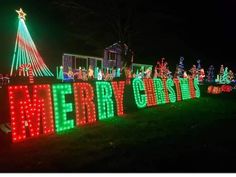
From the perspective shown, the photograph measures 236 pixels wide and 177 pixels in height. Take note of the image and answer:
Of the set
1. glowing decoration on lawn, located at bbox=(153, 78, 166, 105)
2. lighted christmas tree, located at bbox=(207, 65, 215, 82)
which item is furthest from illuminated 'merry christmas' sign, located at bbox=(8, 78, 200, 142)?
lighted christmas tree, located at bbox=(207, 65, 215, 82)

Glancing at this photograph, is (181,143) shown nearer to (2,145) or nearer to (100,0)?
(2,145)

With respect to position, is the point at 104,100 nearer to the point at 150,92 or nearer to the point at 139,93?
the point at 139,93

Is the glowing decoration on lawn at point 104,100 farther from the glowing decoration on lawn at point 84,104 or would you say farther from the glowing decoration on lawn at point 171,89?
the glowing decoration on lawn at point 171,89

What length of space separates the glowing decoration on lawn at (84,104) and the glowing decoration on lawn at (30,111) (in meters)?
1.39

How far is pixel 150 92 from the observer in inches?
724

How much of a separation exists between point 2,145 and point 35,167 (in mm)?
2077

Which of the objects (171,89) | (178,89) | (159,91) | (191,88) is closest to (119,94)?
(159,91)

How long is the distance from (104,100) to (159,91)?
21.5ft

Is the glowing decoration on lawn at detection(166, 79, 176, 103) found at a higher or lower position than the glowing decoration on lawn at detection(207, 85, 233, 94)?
higher

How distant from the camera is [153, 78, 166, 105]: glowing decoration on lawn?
19095mm

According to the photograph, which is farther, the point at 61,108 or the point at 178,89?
the point at 178,89

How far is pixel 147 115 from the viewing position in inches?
578

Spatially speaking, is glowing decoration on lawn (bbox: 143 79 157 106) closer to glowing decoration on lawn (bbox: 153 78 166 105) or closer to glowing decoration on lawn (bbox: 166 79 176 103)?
glowing decoration on lawn (bbox: 153 78 166 105)

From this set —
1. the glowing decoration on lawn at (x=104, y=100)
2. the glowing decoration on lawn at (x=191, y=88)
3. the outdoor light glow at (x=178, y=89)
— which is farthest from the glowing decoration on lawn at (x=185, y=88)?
the glowing decoration on lawn at (x=104, y=100)
